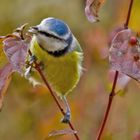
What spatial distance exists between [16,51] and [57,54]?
624 mm

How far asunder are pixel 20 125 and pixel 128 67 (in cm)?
200

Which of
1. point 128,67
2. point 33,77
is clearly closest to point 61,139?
point 33,77

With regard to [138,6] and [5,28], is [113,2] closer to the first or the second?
[5,28]

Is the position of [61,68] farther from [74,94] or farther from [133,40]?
[74,94]

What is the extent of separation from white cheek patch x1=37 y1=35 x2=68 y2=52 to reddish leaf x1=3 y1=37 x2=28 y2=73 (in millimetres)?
301

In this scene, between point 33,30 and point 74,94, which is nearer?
point 33,30

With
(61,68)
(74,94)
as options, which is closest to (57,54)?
(61,68)

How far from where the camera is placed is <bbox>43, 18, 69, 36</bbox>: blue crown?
81.0 inches

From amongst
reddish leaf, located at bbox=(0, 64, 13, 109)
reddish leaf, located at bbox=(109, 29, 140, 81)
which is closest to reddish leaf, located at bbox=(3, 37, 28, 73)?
reddish leaf, located at bbox=(0, 64, 13, 109)

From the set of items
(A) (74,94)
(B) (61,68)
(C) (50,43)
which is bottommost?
(A) (74,94)

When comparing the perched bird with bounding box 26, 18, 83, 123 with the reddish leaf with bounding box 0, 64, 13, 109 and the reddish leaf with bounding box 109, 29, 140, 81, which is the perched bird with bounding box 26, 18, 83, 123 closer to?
the reddish leaf with bounding box 0, 64, 13, 109

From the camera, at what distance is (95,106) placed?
12.8 ft

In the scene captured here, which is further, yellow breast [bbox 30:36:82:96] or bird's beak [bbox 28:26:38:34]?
yellow breast [bbox 30:36:82:96]

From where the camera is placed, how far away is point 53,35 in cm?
214
